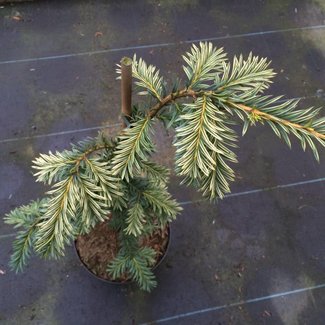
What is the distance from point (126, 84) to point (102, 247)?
1.38 metres

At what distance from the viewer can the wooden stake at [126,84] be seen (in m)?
1.56

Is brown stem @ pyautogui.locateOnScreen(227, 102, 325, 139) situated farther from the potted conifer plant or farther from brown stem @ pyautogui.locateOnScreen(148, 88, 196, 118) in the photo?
brown stem @ pyautogui.locateOnScreen(148, 88, 196, 118)

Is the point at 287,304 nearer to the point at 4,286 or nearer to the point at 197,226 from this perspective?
the point at 197,226

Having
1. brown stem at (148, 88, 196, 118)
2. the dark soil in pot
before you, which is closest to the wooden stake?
brown stem at (148, 88, 196, 118)

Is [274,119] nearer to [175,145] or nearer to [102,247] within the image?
[175,145]

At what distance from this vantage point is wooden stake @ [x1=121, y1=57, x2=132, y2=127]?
61.4 inches

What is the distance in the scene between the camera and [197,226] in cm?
304

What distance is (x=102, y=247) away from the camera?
105 inches

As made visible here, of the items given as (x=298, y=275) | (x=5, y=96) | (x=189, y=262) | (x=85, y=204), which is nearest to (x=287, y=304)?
(x=298, y=275)

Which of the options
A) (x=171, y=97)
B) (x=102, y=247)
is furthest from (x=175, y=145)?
(x=102, y=247)

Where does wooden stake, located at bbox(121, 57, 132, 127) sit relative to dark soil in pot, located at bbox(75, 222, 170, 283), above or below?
above

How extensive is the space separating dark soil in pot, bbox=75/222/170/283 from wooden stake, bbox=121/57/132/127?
3.44 feet

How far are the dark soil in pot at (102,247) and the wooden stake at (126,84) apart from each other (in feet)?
3.44

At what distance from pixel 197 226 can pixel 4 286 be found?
4.74ft
